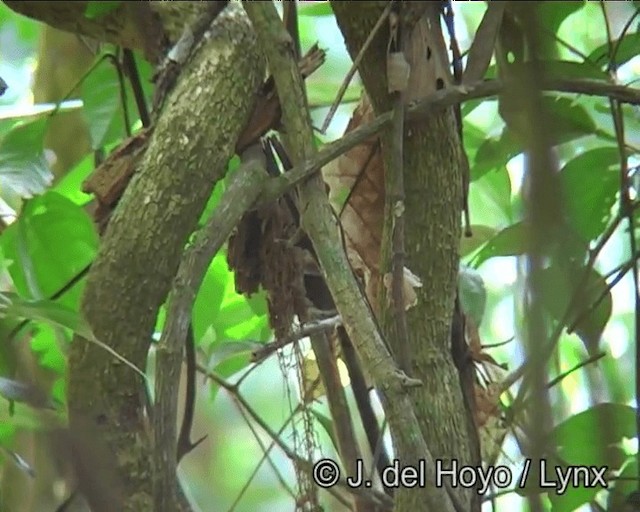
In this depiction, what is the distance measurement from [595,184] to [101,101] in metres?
0.33

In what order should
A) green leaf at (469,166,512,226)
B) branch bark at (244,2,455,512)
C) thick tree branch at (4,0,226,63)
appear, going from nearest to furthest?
1. branch bark at (244,2,455,512)
2. thick tree branch at (4,0,226,63)
3. green leaf at (469,166,512,226)

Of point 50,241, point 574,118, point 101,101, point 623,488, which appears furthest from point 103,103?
point 623,488

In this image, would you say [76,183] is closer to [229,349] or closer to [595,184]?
[229,349]

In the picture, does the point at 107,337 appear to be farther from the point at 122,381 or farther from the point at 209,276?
the point at 209,276

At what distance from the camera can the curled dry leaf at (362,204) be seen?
1.69 feet

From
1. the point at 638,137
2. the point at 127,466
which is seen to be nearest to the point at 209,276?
the point at 127,466

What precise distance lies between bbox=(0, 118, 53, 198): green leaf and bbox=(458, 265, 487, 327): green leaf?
286 mm

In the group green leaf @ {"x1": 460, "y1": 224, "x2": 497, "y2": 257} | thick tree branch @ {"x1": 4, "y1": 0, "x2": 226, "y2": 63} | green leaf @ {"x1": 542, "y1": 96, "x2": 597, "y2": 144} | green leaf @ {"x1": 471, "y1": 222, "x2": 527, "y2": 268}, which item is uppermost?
green leaf @ {"x1": 460, "y1": 224, "x2": 497, "y2": 257}

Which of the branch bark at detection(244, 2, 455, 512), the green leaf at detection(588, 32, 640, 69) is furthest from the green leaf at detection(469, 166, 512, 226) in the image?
the branch bark at detection(244, 2, 455, 512)

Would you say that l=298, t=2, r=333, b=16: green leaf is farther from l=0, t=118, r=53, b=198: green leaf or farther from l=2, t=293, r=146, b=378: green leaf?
l=2, t=293, r=146, b=378: green leaf

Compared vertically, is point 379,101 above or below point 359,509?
above

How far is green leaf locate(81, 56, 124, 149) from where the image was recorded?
622 mm

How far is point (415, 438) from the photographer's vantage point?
380 millimetres

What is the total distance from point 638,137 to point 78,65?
1.78ft
